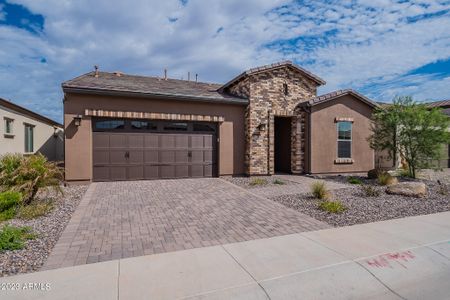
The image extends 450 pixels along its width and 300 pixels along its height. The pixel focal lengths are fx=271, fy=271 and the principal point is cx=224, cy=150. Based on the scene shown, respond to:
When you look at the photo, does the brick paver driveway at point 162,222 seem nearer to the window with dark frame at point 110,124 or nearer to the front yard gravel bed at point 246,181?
the front yard gravel bed at point 246,181

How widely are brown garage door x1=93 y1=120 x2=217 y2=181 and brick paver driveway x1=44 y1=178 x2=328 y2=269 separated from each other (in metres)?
1.80

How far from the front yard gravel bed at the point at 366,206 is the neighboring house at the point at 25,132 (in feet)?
37.3

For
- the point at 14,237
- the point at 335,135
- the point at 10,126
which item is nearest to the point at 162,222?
the point at 14,237

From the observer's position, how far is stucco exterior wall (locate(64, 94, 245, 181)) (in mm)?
10109

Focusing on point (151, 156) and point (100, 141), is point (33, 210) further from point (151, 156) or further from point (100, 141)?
point (151, 156)

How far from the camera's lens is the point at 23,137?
44.1 ft

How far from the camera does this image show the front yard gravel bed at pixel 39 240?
3.73 m

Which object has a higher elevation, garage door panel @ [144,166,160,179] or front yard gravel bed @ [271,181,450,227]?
garage door panel @ [144,166,160,179]

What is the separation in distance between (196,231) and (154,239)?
82 cm

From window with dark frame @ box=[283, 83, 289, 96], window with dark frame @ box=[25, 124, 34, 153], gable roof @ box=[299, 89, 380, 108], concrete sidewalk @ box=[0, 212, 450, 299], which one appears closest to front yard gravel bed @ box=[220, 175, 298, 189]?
gable roof @ box=[299, 89, 380, 108]

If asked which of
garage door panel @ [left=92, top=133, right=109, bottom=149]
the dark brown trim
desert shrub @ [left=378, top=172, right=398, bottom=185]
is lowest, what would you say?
desert shrub @ [left=378, top=172, right=398, bottom=185]

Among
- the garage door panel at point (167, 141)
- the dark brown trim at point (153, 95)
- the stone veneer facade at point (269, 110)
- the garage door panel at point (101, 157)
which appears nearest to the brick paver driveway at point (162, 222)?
the garage door panel at point (101, 157)

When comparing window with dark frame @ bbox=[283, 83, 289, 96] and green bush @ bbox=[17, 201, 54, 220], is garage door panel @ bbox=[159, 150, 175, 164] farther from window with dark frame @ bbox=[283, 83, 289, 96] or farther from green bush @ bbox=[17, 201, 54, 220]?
window with dark frame @ bbox=[283, 83, 289, 96]

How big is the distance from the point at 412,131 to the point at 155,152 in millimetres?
11123
